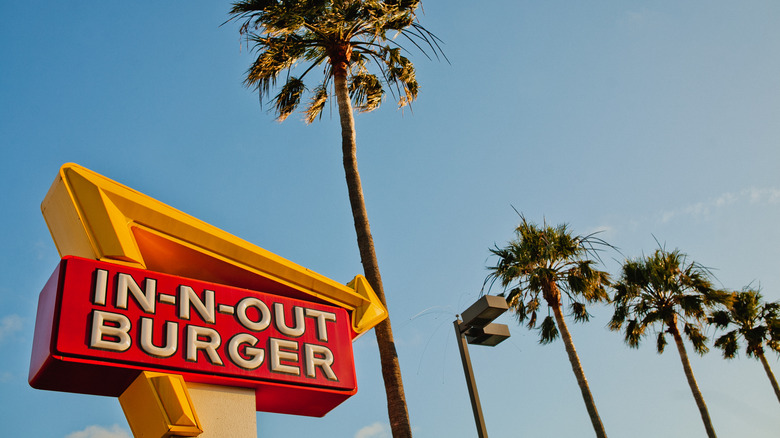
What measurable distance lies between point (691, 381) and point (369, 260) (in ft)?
45.1

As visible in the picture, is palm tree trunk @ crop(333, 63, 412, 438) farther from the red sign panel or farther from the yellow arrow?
the red sign panel

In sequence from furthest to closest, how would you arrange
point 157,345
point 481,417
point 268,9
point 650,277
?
1. point 650,277
2. point 268,9
3. point 481,417
4. point 157,345

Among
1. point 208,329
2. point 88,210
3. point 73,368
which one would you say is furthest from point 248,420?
point 88,210

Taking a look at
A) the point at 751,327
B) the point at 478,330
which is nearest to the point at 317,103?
the point at 478,330

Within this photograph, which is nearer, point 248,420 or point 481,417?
point 248,420

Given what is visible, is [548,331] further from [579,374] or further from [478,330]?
[478,330]

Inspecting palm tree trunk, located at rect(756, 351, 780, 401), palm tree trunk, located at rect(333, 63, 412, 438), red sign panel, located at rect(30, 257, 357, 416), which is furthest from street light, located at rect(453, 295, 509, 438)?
palm tree trunk, located at rect(756, 351, 780, 401)

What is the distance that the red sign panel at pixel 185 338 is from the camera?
220 inches

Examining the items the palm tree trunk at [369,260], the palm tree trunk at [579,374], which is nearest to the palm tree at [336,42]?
the palm tree trunk at [369,260]

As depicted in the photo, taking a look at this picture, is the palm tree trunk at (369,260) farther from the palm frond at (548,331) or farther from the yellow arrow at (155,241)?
the palm frond at (548,331)

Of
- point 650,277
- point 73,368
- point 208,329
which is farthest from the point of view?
point 650,277

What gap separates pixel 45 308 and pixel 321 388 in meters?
2.89

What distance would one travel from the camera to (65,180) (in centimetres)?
610

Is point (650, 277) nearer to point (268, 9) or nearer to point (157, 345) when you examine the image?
point (268, 9)
